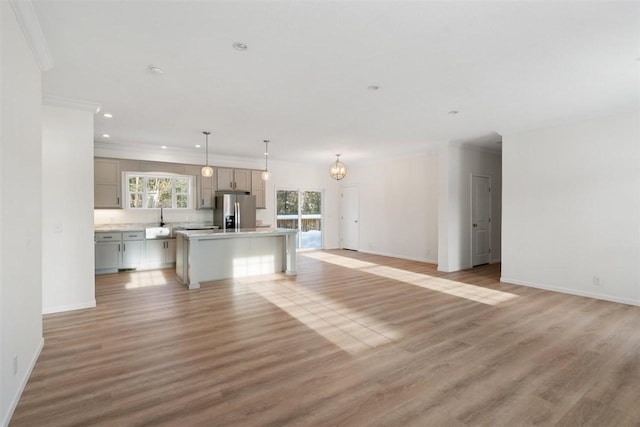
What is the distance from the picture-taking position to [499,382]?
2.38m

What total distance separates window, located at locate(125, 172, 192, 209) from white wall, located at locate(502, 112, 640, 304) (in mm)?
6745

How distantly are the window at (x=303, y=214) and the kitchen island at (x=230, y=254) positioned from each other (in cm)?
288

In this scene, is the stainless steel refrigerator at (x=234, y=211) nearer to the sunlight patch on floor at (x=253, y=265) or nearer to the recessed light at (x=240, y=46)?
the sunlight patch on floor at (x=253, y=265)

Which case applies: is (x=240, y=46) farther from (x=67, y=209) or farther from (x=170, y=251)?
(x=170, y=251)

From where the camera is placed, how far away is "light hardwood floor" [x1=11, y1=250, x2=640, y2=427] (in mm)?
2035

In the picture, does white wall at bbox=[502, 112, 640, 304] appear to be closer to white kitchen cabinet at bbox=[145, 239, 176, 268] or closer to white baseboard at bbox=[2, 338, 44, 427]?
white baseboard at bbox=[2, 338, 44, 427]

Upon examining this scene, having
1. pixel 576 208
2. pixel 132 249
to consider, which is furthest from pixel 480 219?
pixel 132 249

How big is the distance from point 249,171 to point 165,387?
623 centimetres

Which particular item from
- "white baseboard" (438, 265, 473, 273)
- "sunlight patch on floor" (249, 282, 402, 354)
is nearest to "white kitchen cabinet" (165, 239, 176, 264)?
"sunlight patch on floor" (249, 282, 402, 354)

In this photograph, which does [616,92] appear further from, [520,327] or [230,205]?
[230,205]

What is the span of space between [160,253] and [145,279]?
43.7 inches

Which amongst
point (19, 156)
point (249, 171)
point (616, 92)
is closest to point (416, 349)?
point (19, 156)

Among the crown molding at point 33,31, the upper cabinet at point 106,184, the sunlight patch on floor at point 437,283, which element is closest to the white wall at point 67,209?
the crown molding at point 33,31

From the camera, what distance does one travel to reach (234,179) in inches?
309
